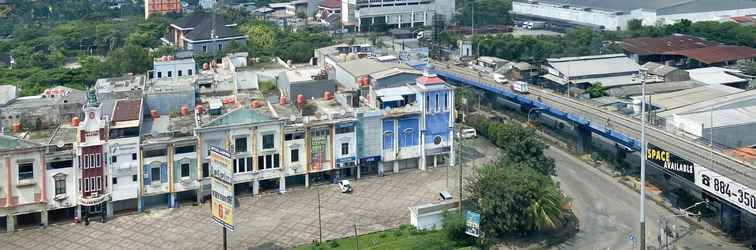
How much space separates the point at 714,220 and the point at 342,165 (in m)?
16.3

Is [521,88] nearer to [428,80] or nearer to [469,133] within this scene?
[469,133]

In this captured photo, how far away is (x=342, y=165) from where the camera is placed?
3812 centimetres

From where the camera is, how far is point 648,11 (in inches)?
3356

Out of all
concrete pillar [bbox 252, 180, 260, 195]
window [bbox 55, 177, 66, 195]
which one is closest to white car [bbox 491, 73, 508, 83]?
concrete pillar [bbox 252, 180, 260, 195]

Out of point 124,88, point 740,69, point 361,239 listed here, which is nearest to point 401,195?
point 361,239

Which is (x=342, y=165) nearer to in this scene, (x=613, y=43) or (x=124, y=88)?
(x=124, y=88)

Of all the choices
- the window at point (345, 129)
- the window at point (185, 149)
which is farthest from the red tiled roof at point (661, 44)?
the window at point (185, 149)

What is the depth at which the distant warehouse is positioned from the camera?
279ft

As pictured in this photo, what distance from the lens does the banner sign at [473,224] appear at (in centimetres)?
2903

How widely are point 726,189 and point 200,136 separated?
2132cm

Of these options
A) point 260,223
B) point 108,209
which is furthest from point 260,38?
point 260,223

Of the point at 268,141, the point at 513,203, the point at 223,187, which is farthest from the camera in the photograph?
the point at 268,141

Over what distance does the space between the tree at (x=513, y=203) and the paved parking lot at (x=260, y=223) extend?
4.28 m

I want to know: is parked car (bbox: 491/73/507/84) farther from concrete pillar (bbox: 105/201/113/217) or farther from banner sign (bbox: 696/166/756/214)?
concrete pillar (bbox: 105/201/113/217)
